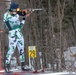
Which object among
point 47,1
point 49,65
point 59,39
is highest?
point 47,1

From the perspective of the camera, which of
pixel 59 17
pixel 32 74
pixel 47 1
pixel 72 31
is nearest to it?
pixel 32 74

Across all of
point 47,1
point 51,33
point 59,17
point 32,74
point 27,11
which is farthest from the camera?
point 47,1

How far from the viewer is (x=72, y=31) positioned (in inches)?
784

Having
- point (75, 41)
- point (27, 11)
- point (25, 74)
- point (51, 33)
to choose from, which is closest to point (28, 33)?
point (51, 33)

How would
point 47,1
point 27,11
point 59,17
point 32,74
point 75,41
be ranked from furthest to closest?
point 75,41 → point 47,1 → point 59,17 → point 27,11 → point 32,74

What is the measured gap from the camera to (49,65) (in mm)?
14516

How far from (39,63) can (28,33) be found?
130 cm

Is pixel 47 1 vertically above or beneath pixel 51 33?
above

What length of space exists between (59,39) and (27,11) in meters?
5.06

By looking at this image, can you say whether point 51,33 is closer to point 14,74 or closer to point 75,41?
point 75,41

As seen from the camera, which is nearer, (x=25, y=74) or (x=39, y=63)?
(x=25, y=74)

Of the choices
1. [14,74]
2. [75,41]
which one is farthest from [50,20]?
[14,74]

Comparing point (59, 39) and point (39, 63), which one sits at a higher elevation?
point (59, 39)

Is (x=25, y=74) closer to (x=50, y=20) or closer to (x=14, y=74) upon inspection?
(x=14, y=74)
